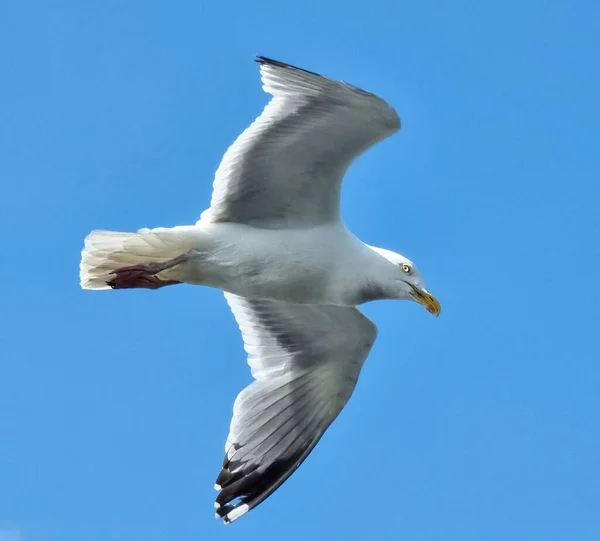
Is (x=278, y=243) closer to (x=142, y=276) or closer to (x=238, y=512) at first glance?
(x=142, y=276)

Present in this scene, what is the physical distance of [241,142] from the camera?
372 inches

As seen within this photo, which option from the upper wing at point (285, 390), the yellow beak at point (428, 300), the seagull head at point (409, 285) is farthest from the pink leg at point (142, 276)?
the yellow beak at point (428, 300)

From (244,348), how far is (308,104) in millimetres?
2491

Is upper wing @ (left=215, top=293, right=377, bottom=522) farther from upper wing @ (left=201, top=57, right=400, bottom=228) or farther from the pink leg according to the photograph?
the pink leg

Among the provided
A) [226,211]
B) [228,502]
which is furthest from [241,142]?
[228,502]

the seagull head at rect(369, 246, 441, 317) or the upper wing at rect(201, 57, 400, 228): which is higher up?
the upper wing at rect(201, 57, 400, 228)

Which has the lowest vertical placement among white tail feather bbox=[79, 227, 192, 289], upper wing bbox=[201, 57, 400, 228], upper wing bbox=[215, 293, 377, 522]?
upper wing bbox=[215, 293, 377, 522]

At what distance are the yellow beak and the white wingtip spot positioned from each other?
2.15 meters

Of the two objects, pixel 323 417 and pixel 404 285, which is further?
pixel 323 417

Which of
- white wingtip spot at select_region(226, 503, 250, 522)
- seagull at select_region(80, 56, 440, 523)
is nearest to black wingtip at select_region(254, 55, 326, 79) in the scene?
seagull at select_region(80, 56, 440, 523)

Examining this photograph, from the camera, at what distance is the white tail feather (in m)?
9.38

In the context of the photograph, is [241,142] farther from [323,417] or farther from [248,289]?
[323,417]

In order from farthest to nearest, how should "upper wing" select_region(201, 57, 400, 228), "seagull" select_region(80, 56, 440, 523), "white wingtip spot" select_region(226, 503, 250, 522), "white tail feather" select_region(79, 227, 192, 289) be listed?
1. "white wingtip spot" select_region(226, 503, 250, 522)
2. "white tail feather" select_region(79, 227, 192, 289)
3. "seagull" select_region(80, 56, 440, 523)
4. "upper wing" select_region(201, 57, 400, 228)

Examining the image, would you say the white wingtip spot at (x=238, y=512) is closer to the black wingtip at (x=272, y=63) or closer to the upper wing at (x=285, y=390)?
the upper wing at (x=285, y=390)
